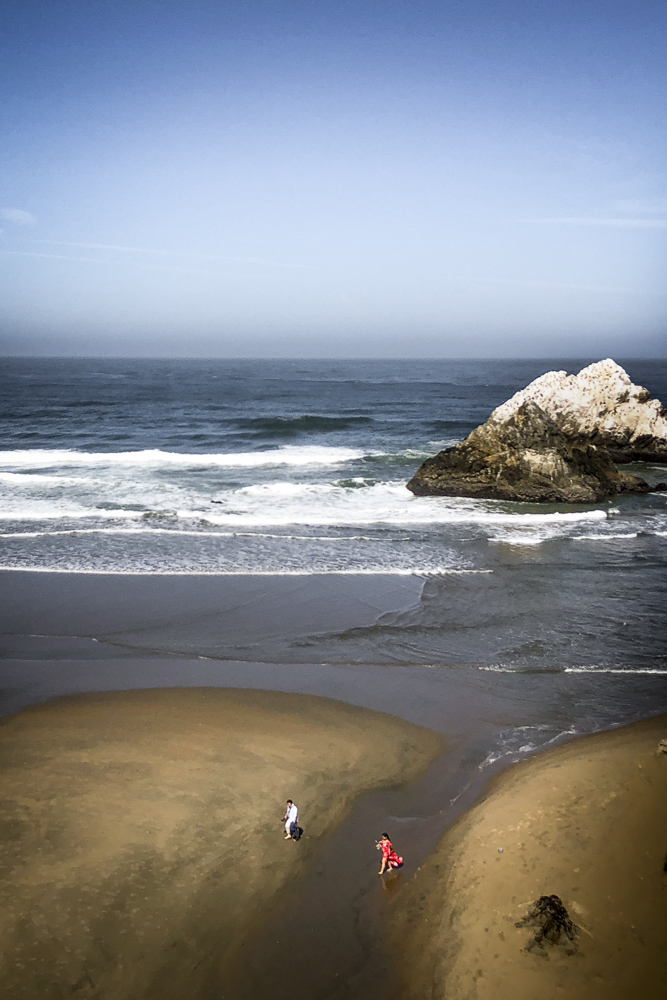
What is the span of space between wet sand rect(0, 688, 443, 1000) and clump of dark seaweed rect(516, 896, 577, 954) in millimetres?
2724

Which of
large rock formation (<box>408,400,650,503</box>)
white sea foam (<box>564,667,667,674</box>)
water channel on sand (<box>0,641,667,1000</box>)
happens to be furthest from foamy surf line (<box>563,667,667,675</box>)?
large rock formation (<box>408,400,650,503</box>)

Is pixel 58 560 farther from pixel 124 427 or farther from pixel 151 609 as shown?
pixel 124 427

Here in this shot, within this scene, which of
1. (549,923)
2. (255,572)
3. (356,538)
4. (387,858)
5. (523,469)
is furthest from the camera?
(523,469)

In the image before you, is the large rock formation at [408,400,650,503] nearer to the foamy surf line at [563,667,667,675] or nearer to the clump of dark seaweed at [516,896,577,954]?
the foamy surf line at [563,667,667,675]

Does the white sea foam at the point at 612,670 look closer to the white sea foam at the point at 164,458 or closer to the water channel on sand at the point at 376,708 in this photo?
the water channel on sand at the point at 376,708

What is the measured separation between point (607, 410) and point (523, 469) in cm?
1005

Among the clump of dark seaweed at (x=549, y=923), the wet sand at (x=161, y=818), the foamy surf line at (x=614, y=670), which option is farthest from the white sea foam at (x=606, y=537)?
the clump of dark seaweed at (x=549, y=923)

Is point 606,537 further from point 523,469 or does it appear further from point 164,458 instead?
point 164,458

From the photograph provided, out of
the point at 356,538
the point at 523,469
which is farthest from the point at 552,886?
the point at 523,469

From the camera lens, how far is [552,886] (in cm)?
762

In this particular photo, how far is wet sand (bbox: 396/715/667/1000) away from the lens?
659cm

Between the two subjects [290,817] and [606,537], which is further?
[606,537]

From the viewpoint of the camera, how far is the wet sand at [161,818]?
7090 mm

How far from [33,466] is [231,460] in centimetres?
1000
